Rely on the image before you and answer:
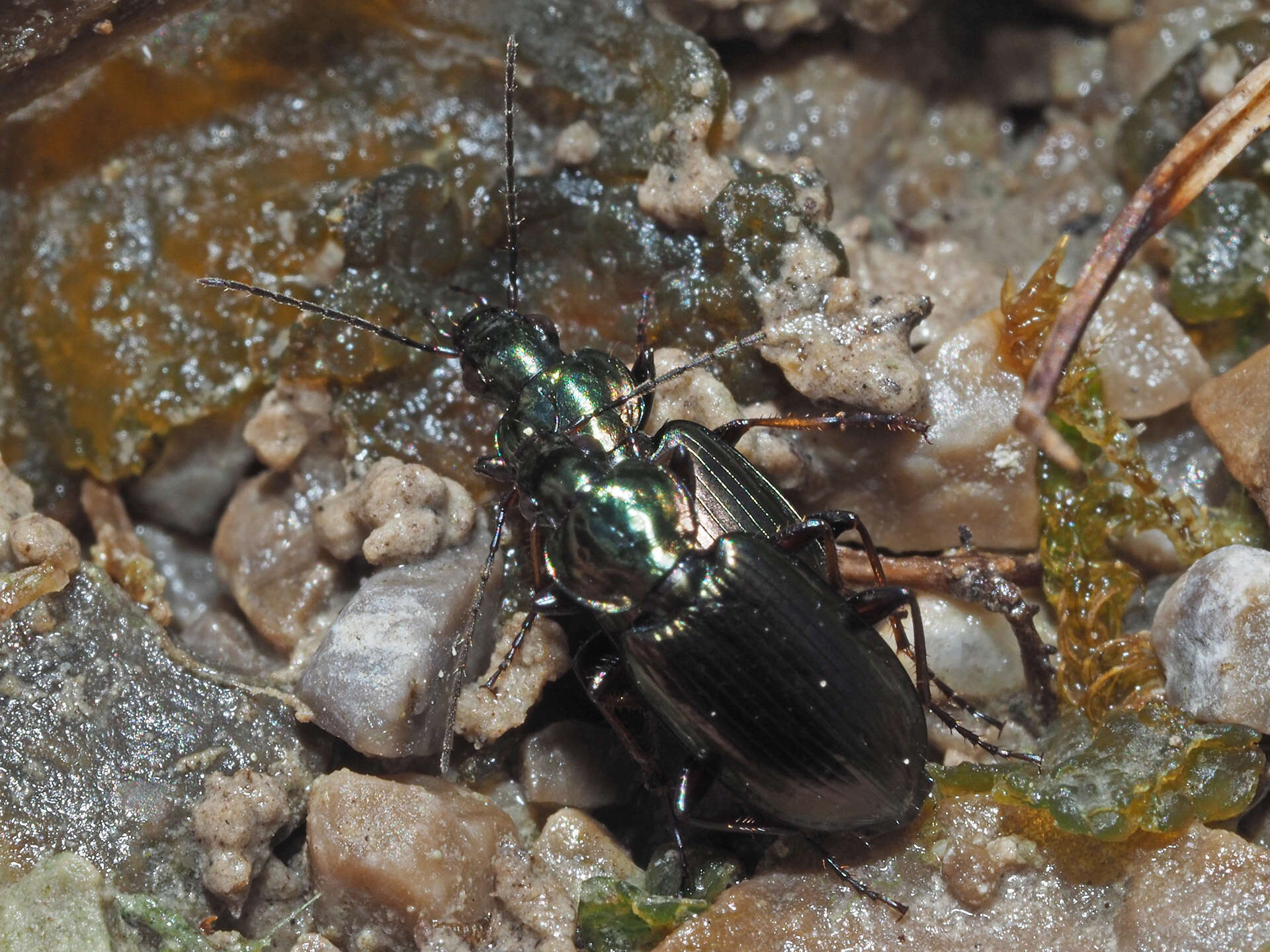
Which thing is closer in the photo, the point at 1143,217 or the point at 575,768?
the point at 575,768

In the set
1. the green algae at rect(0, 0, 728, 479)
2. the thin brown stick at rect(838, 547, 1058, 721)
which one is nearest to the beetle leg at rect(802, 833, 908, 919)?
the thin brown stick at rect(838, 547, 1058, 721)

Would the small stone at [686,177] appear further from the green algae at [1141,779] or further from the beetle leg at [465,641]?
the green algae at [1141,779]

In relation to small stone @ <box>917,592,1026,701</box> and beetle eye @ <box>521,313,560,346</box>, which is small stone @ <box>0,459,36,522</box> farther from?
small stone @ <box>917,592,1026,701</box>

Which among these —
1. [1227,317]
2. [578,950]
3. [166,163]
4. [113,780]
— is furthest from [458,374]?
[1227,317]

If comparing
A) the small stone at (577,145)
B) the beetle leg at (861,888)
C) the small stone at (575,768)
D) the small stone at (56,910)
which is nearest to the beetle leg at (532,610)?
the small stone at (575,768)

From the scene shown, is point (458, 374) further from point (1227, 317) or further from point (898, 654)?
point (1227, 317)

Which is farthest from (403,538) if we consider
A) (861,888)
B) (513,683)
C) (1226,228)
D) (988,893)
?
(1226,228)

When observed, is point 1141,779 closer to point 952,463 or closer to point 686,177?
point 952,463
